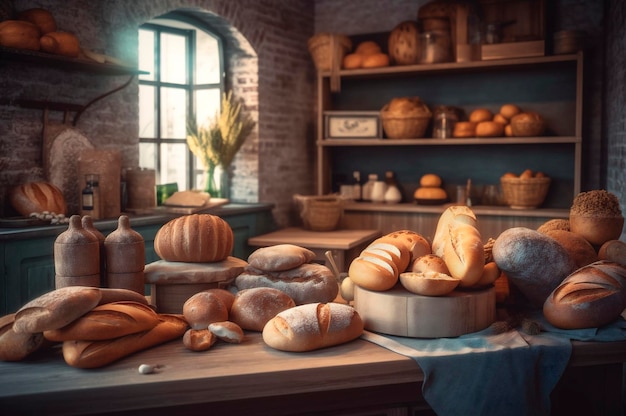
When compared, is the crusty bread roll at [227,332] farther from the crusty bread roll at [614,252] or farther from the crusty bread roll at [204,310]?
the crusty bread roll at [614,252]

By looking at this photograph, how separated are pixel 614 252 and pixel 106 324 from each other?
1481 millimetres

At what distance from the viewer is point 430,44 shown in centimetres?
467

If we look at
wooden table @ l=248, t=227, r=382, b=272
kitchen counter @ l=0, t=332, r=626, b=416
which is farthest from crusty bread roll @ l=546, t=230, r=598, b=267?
wooden table @ l=248, t=227, r=382, b=272

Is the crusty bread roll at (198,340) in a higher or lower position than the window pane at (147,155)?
lower

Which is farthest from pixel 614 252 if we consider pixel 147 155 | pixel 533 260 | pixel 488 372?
pixel 147 155

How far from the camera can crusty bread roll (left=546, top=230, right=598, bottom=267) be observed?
194 centimetres

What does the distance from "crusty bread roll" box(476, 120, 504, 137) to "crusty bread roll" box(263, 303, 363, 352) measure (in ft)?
10.6

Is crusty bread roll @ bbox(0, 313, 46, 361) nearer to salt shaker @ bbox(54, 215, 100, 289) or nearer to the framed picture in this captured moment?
salt shaker @ bbox(54, 215, 100, 289)

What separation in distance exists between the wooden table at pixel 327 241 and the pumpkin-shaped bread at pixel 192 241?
2115mm

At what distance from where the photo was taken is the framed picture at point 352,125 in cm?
491

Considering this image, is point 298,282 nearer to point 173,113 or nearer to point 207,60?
point 173,113

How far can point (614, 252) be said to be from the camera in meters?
1.91

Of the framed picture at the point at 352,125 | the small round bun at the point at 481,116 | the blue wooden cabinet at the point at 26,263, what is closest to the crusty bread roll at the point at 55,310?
the blue wooden cabinet at the point at 26,263

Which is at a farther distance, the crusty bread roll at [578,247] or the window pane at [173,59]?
the window pane at [173,59]
